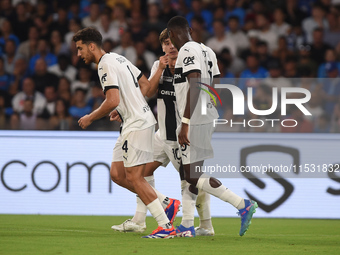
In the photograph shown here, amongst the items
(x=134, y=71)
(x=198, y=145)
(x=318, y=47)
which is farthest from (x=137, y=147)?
(x=318, y=47)

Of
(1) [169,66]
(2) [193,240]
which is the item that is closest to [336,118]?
(1) [169,66]

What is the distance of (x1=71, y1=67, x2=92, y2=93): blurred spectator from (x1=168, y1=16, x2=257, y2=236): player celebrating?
5.17 metres

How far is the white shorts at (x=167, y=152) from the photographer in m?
6.56

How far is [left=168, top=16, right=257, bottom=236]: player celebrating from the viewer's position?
571cm

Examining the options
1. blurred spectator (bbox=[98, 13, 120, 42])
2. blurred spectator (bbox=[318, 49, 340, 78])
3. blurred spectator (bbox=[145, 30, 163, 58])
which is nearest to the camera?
blurred spectator (bbox=[318, 49, 340, 78])

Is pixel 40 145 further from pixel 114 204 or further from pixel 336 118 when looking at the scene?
pixel 336 118

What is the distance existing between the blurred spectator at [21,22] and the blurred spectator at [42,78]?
141cm

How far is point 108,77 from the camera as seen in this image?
5.73 m

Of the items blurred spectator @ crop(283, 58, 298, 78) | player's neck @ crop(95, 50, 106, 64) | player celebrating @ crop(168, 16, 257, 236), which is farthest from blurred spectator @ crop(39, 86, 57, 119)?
player celebrating @ crop(168, 16, 257, 236)

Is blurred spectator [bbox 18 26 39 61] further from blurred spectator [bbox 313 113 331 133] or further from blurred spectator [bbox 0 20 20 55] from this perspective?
blurred spectator [bbox 313 113 331 133]

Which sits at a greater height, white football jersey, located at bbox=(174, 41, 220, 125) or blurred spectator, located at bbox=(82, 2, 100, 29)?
blurred spectator, located at bbox=(82, 2, 100, 29)

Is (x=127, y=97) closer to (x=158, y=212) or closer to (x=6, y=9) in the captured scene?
(x=158, y=212)

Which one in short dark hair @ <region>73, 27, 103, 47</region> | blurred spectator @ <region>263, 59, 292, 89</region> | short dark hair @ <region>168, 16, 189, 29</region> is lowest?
blurred spectator @ <region>263, 59, 292, 89</region>

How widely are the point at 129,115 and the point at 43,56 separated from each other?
21.7 ft
